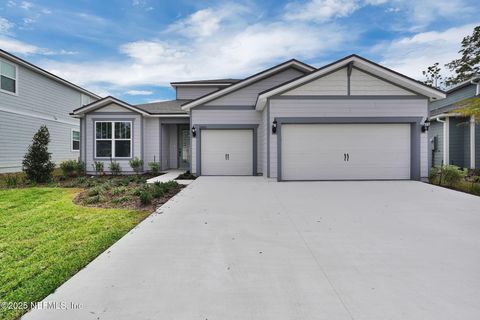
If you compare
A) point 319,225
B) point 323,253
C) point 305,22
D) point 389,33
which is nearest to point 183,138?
point 305,22

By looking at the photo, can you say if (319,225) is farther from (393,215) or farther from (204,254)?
(204,254)

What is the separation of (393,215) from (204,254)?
13.1ft

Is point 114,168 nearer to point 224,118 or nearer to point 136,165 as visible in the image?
point 136,165

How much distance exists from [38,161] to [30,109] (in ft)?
20.3

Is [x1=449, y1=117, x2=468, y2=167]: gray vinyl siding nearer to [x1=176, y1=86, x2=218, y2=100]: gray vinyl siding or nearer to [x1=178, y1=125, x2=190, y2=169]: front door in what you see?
[x1=176, y1=86, x2=218, y2=100]: gray vinyl siding

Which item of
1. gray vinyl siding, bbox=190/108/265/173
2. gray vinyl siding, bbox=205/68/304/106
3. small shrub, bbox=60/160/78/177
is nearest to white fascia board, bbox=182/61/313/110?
gray vinyl siding, bbox=205/68/304/106

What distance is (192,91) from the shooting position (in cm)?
1738

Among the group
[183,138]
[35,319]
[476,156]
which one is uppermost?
[183,138]

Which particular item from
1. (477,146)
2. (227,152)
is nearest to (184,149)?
(227,152)

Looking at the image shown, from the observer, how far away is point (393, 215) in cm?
517

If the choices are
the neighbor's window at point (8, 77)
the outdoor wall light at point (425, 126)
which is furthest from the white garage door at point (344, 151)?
the neighbor's window at point (8, 77)

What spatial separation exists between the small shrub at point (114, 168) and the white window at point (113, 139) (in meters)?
0.59

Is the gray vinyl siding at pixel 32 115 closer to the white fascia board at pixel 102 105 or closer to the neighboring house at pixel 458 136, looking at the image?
the white fascia board at pixel 102 105

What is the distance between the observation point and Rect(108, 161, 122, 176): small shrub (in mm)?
12539
